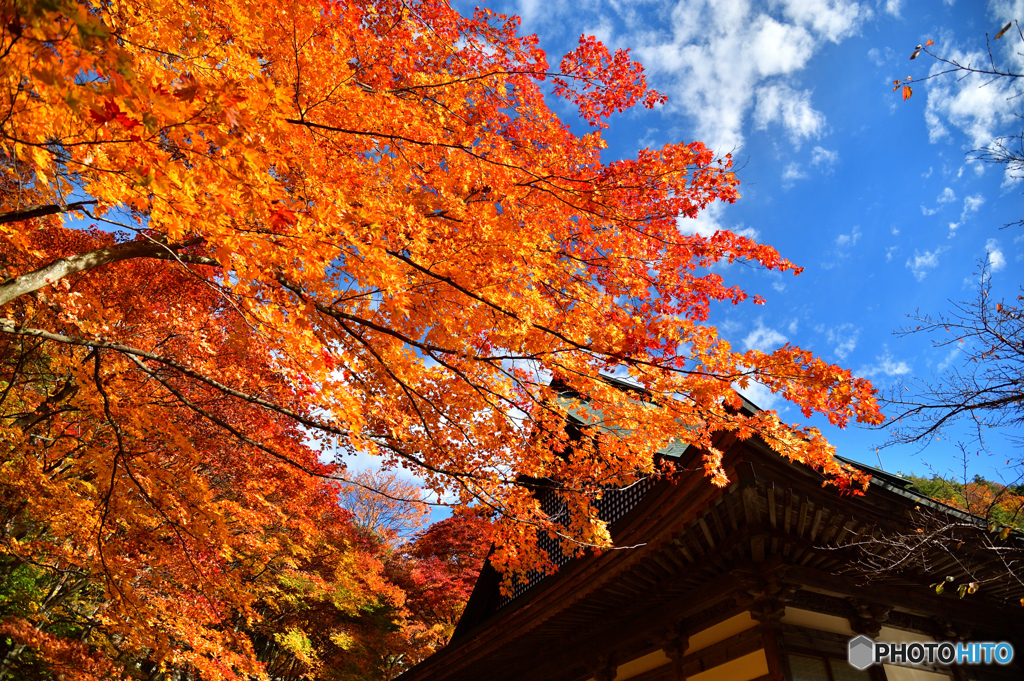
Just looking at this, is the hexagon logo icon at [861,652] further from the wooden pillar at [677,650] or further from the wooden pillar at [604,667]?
the wooden pillar at [604,667]

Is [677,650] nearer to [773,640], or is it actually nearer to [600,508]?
[773,640]

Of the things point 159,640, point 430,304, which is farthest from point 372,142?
point 159,640

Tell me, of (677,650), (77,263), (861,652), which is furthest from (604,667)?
(77,263)

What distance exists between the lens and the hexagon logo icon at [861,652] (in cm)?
579

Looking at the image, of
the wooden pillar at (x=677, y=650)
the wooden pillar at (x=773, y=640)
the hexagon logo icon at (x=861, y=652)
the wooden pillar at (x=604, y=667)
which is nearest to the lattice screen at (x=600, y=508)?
the wooden pillar at (x=604, y=667)

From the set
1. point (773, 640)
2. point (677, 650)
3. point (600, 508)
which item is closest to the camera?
point (773, 640)

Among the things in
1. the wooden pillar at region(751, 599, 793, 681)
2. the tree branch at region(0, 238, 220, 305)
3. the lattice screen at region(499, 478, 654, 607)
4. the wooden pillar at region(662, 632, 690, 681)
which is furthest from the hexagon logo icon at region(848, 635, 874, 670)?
the tree branch at region(0, 238, 220, 305)

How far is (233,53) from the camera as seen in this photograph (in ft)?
15.3

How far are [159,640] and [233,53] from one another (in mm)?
11429

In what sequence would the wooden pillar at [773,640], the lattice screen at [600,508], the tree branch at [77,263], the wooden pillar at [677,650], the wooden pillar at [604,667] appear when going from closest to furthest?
the tree branch at [77,263] < the wooden pillar at [773,640] < the wooden pillar at [677,650] < the wooden pillar at [604,667] < the lattice screen at [600,508]

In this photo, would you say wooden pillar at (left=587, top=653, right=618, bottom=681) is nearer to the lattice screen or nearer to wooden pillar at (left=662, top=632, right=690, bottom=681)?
wooden pillar at (left=662, top=632, right=690, bottom=681)

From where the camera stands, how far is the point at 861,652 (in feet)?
19.2

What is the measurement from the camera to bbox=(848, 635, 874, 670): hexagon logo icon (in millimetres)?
5785

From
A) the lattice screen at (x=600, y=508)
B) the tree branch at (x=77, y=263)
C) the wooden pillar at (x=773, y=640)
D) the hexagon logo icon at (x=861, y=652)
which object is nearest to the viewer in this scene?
the tree branch at (x=77, y=263)
